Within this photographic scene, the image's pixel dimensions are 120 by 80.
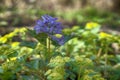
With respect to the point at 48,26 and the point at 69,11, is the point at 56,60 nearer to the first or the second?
the point at 48,26

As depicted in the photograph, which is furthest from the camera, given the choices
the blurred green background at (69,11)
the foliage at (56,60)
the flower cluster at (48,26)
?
the blurred green background at (69,11)

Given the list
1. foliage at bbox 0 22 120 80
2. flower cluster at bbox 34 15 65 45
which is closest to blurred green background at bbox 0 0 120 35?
foliage at bbox 0 22 120 80

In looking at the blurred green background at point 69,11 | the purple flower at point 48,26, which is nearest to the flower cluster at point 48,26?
the purple flower at point 48,26

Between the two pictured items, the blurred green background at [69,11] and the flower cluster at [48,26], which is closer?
the flower cluster at [48,26]

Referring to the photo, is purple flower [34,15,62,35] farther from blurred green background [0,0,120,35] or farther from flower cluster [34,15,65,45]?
blurred green background [0,0,120,35]

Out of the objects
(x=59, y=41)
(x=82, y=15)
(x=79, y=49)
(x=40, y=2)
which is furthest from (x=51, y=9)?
(x=59, y=41)

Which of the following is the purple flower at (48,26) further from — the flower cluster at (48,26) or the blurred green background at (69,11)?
the blurred green background at (69,11)

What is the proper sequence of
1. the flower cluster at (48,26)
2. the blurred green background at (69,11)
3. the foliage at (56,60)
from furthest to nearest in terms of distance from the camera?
the blurred green background at (69,11) → the flower cluster at (48,26) → the foliage at (56,60)

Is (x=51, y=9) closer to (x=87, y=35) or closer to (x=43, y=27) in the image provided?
(x=87, y=35)

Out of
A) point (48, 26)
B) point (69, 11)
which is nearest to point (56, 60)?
point (48, 26)
